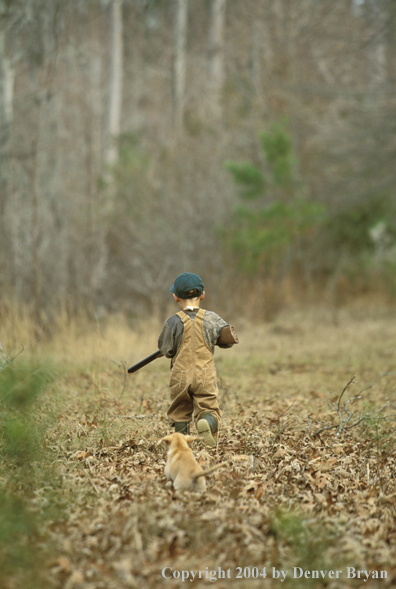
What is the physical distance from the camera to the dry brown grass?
9.00ft

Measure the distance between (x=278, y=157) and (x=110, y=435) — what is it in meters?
9.60

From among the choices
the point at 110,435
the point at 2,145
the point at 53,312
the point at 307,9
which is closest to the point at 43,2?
the point at 2,145

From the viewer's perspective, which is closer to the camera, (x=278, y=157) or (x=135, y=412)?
(x=135, y=412)

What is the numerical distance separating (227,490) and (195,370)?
939 millimetres

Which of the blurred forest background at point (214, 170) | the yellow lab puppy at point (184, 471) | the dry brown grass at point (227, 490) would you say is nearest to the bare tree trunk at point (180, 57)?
the blurred forest background at point (214, 170)

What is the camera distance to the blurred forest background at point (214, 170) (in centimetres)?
1128

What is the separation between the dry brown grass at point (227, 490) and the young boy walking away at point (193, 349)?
37 centimetres

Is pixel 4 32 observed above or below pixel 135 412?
above

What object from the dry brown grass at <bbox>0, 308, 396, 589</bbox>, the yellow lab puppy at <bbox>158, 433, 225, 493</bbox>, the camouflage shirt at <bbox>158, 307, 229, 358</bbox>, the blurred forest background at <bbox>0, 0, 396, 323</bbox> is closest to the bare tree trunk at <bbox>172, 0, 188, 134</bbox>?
the blurred forest background at <bbox>0, 0, 396, 323</bbox>

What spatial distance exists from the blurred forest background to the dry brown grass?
4.58 meters

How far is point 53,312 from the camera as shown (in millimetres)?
10477

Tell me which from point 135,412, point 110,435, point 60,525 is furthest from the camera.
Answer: point 135,412

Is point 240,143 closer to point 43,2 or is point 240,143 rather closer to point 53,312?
point 43,2

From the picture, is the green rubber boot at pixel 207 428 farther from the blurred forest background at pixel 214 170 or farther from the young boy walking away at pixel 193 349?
the blurred forest background at pixel 214 170
